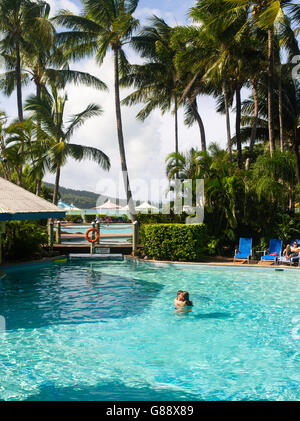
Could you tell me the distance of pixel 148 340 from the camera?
7.54 meters

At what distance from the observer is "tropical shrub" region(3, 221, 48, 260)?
53.7ft

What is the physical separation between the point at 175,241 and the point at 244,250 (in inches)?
114

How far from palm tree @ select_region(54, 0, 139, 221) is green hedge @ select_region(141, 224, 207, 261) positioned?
4757 mm

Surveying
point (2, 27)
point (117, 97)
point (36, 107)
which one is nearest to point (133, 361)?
point (117, 97)

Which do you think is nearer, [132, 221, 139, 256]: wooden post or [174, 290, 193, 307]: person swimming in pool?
[174, 290, 193, 307]: person swimming in pool

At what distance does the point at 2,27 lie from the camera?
2450 cm

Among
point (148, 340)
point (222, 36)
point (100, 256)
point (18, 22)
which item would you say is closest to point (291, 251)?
point (100, 256)

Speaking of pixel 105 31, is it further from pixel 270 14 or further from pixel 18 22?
pixel 270 14

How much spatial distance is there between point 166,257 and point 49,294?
20.5 ft

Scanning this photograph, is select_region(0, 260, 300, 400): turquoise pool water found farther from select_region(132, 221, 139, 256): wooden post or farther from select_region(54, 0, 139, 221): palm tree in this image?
select_region(54, 0, 139, 221): palm tree

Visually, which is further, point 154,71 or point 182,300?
point 154,71

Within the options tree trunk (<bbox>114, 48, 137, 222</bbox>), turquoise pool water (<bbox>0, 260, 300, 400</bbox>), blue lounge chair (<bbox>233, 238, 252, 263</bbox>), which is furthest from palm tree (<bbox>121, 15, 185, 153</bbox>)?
turquoise pool water (<bbox>0, 260, 300, 400</bbox>)

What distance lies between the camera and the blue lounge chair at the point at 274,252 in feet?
48.9

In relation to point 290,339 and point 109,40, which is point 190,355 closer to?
point 290,339
